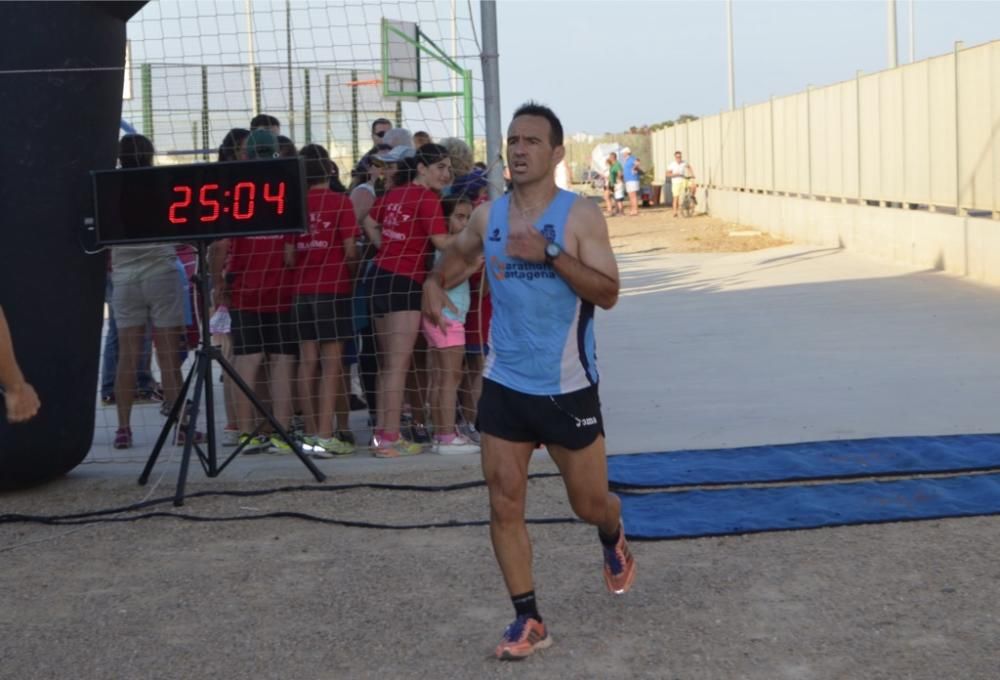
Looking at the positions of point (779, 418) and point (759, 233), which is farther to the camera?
point (759, 233)

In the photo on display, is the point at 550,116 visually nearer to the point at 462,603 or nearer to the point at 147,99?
the point at 462,603

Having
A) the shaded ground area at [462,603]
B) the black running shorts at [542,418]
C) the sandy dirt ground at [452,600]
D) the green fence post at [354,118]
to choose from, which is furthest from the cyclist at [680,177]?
the black running shorts at [542,418]

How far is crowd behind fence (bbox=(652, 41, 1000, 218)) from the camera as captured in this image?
17.0 metres

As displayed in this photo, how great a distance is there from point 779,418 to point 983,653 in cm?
439

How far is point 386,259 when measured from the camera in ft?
28.3

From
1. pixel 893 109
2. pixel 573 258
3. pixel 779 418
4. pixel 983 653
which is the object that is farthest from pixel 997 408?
pixel 893 109

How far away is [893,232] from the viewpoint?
20594 mm

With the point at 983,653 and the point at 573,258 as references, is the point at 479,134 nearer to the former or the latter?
the point at 573,258

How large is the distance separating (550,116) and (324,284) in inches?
145

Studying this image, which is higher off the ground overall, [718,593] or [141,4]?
[141,4]

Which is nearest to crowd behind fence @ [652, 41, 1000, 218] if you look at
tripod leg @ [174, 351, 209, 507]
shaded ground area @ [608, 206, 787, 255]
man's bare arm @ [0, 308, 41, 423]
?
shaded ground area @ [608, 206, 787, 255]

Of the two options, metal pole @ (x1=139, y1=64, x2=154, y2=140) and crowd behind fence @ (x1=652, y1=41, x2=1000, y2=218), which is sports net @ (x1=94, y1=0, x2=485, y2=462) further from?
crowd behind fence @ (x1=652, y1=41, x2=1000, y2=218)

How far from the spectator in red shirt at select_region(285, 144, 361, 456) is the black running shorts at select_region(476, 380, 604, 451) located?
367 centimetres

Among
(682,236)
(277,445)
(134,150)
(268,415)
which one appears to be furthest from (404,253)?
(682,236)
